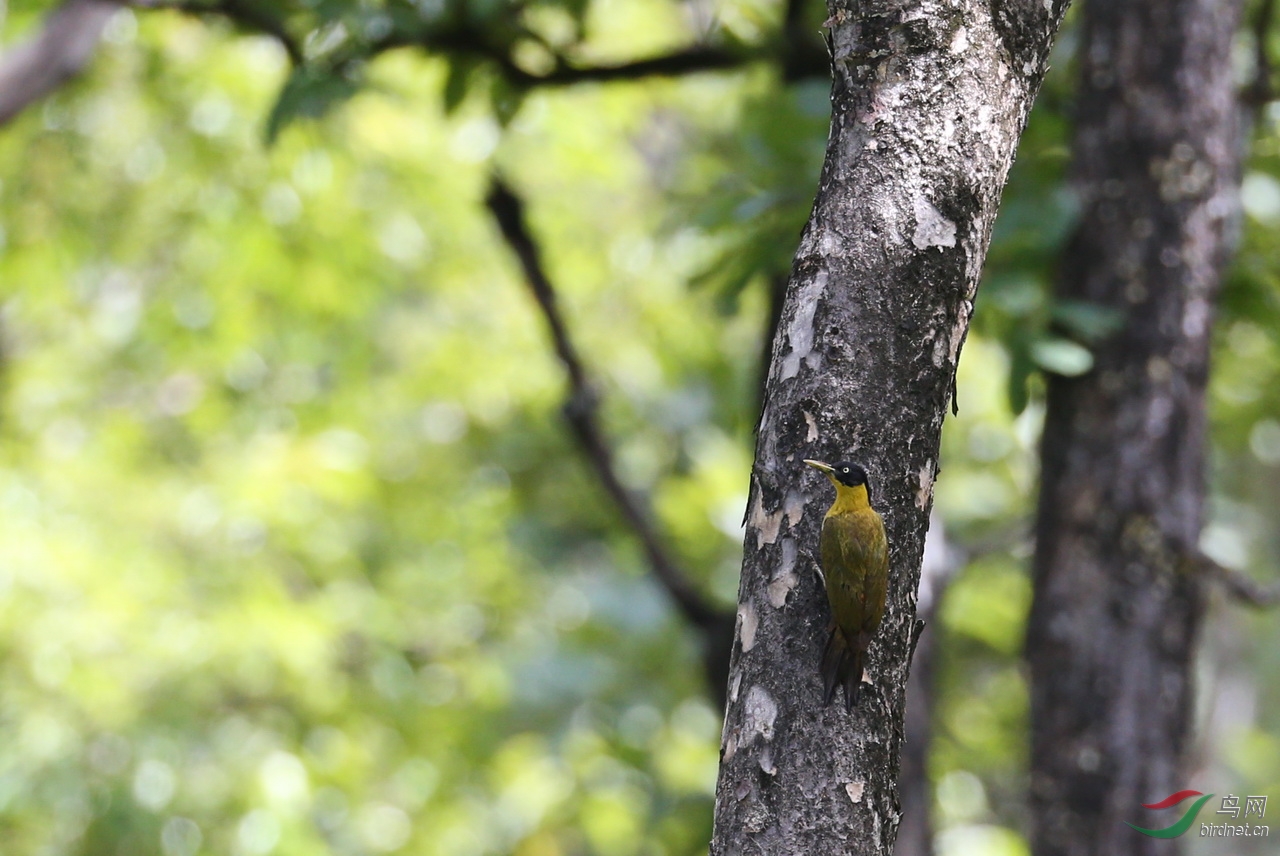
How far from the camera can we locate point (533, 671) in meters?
9.12

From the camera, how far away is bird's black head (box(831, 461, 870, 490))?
1382 mm

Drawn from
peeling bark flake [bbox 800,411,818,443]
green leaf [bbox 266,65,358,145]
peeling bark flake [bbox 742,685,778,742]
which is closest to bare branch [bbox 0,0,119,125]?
green leaf [bbox 266,65,358,145]

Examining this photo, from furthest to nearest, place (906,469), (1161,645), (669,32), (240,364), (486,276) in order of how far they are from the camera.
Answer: (486,276), (669,32), (240,364), (1161,645), (906,469)

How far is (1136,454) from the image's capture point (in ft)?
10.7

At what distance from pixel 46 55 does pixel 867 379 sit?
4.80 meters

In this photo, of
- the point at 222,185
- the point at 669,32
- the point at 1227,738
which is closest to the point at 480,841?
→ the point at 222,185

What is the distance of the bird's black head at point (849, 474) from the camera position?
138cm

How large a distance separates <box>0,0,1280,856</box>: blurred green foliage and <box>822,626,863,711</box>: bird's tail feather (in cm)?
296

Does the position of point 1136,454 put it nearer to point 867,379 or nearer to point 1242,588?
point 1242,588

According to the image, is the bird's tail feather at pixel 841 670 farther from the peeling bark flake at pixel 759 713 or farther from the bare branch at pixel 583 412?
the bare branch at pixel 583 412

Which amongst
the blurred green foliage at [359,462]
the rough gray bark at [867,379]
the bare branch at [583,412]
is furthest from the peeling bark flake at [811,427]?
the bare branch at [583,412]

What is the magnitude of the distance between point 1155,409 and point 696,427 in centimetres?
553

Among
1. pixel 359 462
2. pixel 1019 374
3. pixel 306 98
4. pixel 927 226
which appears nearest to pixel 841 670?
pixel 927 226

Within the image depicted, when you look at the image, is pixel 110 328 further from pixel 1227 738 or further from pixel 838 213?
pixel 1227 738
